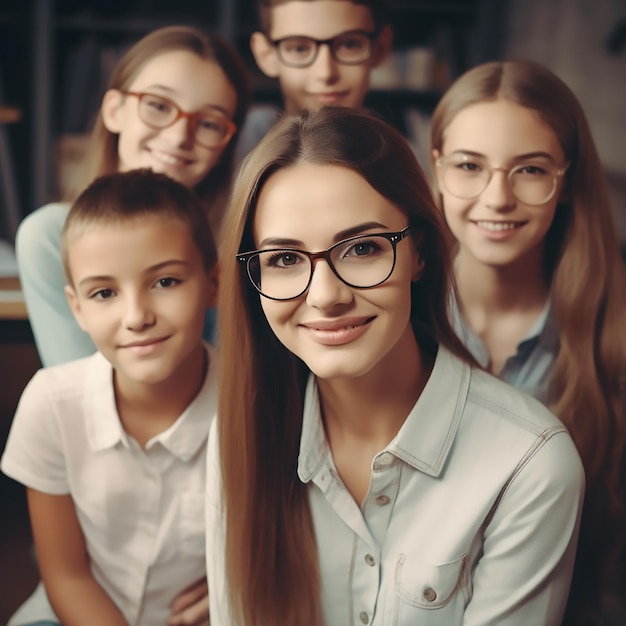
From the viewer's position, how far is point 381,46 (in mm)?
1873

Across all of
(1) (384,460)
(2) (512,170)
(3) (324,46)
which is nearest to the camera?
(1) (384,460)

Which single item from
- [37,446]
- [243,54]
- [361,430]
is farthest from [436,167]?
[243,54]

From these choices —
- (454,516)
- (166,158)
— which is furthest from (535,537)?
(166,158)

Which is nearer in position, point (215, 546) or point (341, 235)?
point (341, 235)

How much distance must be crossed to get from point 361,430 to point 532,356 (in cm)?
53

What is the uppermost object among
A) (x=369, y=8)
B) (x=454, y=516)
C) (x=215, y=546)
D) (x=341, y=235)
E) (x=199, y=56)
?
(x=369, y=8)

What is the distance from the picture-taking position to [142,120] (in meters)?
1.55

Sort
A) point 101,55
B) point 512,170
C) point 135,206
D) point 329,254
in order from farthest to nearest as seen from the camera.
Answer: point 101,55 → point 512,170 → point 135,206 → point 329,254

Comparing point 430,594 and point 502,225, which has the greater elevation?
point 502,225

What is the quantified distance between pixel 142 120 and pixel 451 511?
937 mm

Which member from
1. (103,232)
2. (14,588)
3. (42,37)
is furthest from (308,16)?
(42,37)

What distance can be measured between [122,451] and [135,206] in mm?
379

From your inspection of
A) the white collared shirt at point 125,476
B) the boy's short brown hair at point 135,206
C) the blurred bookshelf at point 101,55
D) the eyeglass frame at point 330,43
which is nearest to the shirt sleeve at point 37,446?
the white collared shirt at point 125,476

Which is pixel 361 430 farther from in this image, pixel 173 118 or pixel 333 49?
pixel 333 49
